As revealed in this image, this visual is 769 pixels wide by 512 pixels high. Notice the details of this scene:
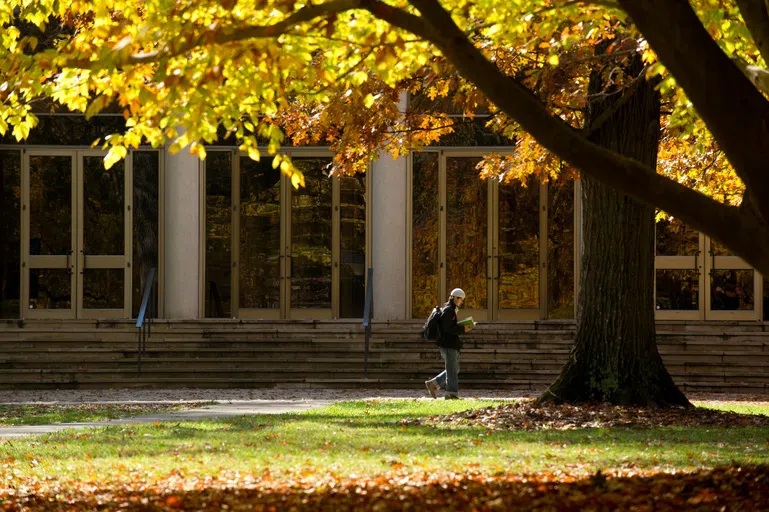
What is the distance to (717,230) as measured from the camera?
705 centimetres

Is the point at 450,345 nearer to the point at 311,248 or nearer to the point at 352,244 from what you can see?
the point at 352,244

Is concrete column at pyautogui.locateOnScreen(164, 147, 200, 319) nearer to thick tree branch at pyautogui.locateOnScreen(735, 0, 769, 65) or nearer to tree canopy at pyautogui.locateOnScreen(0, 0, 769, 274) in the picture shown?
tree canopy at pyautogui.locateOnScreen(0, 0, 769, 274)

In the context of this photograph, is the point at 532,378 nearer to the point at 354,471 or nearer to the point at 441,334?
the point at 441,334

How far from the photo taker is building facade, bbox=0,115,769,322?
75.2ft

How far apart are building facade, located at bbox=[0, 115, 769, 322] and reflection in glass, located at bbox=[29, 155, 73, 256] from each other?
0.03 m

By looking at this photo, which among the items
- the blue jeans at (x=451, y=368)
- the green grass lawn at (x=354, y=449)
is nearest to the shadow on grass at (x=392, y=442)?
the green grass lawn at (x=354, y=449)

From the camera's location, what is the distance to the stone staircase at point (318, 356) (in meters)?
19.0

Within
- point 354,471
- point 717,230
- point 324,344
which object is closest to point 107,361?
point 324,344

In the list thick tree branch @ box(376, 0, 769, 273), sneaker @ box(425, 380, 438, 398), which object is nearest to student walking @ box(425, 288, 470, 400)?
sneaker @ box(425, 380, 438, 398)

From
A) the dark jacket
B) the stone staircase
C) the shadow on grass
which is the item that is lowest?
the shadow on grass

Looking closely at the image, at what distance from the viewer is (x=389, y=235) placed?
22828 millimetres

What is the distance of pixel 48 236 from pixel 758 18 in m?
17.9

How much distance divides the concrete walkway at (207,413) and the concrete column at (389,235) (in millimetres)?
6584

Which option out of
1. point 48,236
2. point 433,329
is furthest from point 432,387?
point 48,236
